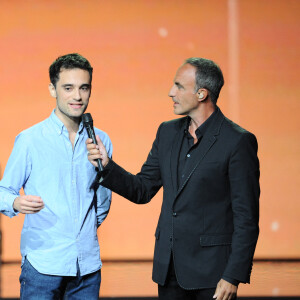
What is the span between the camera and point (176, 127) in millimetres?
2301

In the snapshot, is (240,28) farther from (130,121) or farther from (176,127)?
(176,127)

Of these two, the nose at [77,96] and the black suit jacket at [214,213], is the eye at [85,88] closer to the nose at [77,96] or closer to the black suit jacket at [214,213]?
the nose at [77,96]

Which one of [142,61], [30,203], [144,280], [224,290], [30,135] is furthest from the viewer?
[142,61]

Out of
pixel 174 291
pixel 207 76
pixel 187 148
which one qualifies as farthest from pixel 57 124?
pixel 174 291

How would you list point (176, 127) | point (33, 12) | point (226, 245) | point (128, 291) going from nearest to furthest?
point (226, 245)
point (176, 127)
point (128, 291)
point (33, 12)

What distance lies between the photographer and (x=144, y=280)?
4.32m

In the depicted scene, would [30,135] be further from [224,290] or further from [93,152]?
[224,290]

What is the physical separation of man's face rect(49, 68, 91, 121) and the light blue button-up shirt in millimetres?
57

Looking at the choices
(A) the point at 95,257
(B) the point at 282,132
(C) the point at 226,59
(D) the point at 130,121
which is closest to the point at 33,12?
(D) the point at 130,121

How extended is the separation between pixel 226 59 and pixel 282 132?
762mm

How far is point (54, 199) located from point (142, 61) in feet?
8.50

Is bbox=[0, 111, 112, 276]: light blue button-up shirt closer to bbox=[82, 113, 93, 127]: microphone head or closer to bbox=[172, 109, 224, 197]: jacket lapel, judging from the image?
bbox=[82, 113, 93, 127]: microphone head

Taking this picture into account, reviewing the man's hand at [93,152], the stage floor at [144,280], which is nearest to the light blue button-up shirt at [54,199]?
the man's hand at [93,152]

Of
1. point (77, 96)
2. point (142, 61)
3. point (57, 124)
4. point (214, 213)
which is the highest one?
point (142, 61)
